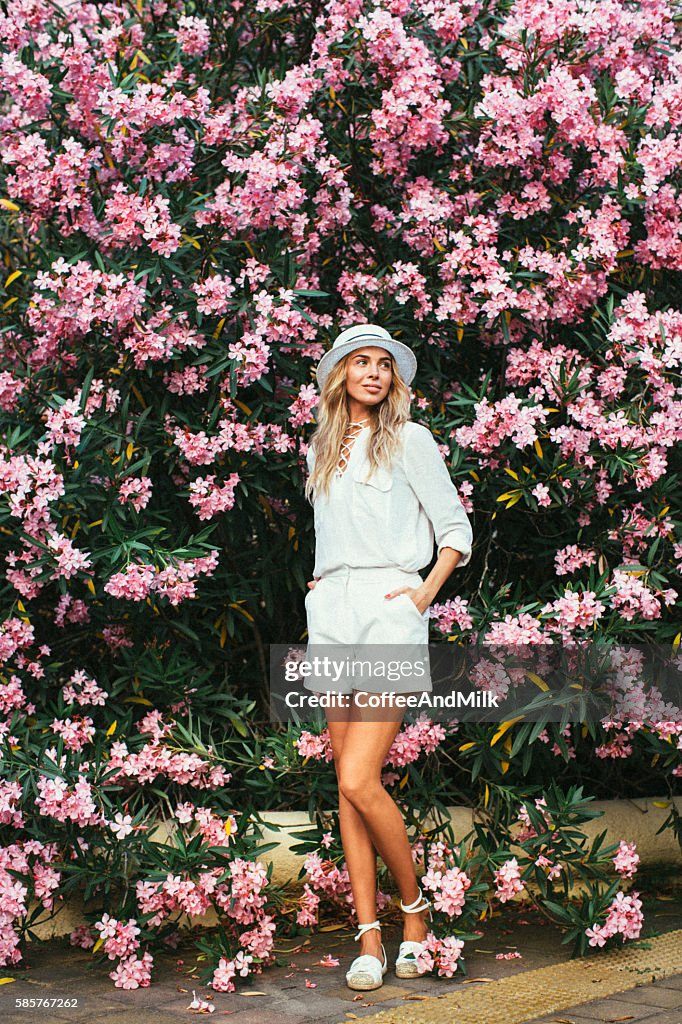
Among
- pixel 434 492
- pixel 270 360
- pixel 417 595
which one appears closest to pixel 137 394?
pixel 270 360

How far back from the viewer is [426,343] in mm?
5086

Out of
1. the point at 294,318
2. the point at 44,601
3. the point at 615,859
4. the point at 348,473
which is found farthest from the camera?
the point at 44,601

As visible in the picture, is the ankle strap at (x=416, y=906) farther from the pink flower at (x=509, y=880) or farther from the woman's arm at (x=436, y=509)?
the woman's arm at (x=436, y=509)

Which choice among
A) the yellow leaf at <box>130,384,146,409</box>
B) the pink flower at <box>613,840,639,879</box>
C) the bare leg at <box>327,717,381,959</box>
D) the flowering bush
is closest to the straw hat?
the flowering bush

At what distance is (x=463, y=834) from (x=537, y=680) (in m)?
0.86

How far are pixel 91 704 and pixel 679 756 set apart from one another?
7.43 ft

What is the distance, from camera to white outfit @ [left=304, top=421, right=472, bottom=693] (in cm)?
380

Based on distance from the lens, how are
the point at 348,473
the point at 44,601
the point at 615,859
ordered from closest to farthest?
the point at 348,473, the point at 615,859, the point at 44,601

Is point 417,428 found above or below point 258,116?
below

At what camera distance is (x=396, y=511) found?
12.7 ft

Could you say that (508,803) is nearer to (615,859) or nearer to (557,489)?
(615,859)

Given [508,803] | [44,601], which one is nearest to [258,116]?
[44,601]

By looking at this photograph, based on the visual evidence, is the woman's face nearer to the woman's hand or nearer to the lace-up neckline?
the lace-up neckline

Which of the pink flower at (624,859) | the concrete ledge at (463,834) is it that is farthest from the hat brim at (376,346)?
the pink flower at (624,859)
